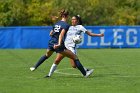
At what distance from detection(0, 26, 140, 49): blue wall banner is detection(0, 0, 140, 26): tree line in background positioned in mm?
11637

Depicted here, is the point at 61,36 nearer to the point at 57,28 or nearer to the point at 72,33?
the point at 57,28

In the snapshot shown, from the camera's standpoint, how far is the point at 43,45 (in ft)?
117

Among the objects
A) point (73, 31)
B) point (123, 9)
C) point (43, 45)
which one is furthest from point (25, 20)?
point (73, 31)

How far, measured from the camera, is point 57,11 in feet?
160

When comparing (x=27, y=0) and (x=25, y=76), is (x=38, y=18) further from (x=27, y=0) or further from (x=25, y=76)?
(x=25, y=76)

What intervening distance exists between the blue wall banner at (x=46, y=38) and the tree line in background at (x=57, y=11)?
11.6 metres

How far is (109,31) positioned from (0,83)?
916 inches

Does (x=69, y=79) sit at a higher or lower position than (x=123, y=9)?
higher

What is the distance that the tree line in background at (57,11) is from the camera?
4866cm

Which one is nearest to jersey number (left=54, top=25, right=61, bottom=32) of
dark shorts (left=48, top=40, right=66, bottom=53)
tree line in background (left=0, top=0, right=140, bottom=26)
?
dark shorts (left=48, top=40, right=66, bottom=53)

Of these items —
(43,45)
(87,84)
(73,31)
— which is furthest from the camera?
(43,45)

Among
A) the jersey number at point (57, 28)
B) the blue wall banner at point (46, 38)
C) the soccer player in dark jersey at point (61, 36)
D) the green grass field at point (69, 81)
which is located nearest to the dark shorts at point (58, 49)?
the soccer player in dark jersey at point (61, 36)

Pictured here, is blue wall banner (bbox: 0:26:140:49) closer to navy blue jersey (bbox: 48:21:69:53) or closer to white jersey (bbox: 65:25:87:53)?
white jersey (bbox: 65:25:87:53)

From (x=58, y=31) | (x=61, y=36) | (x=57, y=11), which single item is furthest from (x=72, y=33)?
(x=57, y=11)
